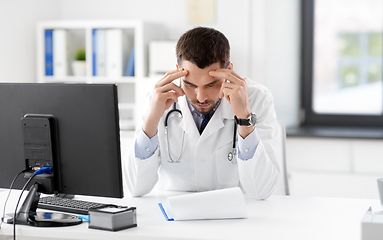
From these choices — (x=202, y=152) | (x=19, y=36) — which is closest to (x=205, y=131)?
(x=202, y=152)

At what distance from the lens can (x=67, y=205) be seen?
1.42 meters

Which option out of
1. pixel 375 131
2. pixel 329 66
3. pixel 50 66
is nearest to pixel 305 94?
pixel 329 66

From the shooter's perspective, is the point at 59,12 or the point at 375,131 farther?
the point at 59,12

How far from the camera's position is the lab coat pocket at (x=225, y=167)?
1.76m

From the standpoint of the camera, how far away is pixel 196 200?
52.0 inches

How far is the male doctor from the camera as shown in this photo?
1.59 m

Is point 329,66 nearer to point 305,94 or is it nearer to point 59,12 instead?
point 305,94

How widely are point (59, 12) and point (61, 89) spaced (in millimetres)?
2507

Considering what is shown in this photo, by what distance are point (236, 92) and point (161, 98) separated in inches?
10.1

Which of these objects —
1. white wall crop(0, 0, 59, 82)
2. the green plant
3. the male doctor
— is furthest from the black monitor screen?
the green plant

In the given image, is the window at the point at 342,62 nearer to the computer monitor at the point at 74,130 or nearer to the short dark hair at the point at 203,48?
the short dark hair at the point at 203,48

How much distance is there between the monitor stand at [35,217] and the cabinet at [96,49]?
1871 millimetres

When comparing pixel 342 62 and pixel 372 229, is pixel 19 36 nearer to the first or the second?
pixel 342 62

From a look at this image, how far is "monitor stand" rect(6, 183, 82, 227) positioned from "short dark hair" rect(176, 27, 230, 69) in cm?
63
